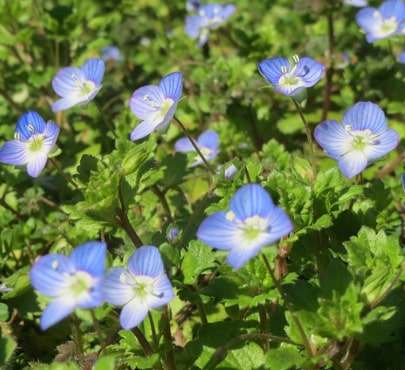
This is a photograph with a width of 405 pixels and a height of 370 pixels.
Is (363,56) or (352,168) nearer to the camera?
(352,168)

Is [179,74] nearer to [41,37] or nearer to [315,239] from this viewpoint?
[315,239]

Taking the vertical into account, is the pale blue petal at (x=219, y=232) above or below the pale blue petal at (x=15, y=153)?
above

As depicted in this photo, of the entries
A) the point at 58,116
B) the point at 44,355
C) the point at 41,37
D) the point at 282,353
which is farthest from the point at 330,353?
the point at 41,37

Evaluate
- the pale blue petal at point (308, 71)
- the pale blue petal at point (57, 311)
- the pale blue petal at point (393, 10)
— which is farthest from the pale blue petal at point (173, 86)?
the pale blue petal at point (393, 10)

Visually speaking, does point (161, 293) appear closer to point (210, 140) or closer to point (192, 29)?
point (210, 140)

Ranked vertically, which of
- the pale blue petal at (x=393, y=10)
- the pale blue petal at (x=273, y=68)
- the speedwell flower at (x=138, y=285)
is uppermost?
the pale blue petal at (x=273, y=68)

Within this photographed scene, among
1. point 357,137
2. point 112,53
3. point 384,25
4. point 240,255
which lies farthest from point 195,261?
point 112,53

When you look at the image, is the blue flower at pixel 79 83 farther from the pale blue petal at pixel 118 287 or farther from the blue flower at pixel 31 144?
the pale blue petal at pixel 118 287
